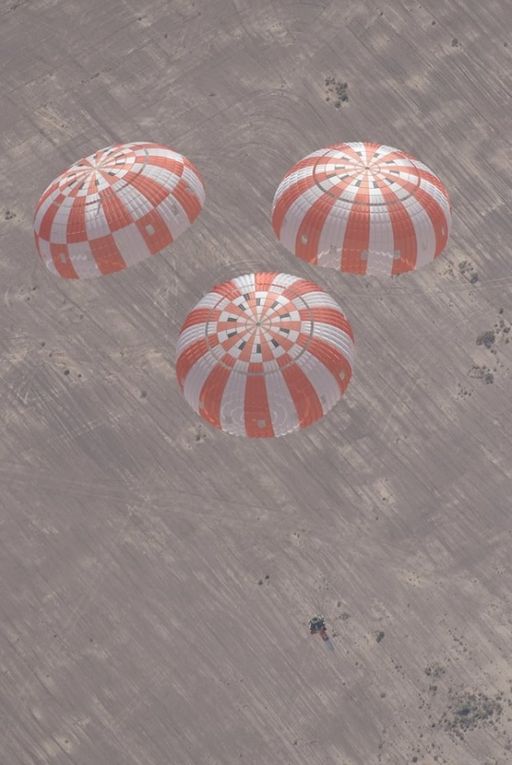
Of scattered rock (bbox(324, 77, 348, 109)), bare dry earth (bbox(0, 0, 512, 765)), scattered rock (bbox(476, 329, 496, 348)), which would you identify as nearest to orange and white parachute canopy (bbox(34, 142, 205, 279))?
bare dry earth (bbox(0, 0, 512, 765))

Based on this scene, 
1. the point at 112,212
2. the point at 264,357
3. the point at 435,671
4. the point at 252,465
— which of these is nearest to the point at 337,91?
the point at 112,212

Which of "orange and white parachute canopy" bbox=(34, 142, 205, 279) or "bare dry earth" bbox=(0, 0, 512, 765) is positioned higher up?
"orange and white parachute canopy" bbox=(34, 142, 205, 279)

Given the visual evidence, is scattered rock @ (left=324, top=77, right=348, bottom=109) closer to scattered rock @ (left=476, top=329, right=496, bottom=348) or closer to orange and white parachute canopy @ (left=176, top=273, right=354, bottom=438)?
scattered rock @ (left=476, top=329, right=496, bottom=348)

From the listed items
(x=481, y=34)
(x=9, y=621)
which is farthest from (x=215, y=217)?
(x=9, y=621)

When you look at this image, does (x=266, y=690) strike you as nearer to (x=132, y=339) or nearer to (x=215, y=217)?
(x=132, y=339)

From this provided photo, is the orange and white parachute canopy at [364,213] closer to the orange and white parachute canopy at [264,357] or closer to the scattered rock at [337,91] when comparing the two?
the orange and white parachute canopy at [264,357]

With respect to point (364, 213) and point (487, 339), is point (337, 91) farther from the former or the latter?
point (487, 339)
